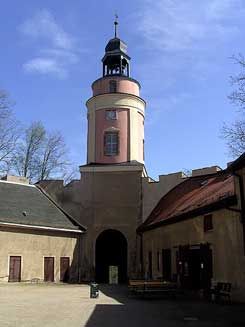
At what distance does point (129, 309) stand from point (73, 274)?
18.7 metres

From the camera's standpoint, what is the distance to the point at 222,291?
17.2 meters

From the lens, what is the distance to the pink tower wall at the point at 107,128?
123 ft

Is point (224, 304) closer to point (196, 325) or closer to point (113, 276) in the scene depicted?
point (196, 325)

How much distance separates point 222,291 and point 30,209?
18.9m

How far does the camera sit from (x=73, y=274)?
33.2 m

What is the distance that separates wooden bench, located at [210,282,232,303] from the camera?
16.8m

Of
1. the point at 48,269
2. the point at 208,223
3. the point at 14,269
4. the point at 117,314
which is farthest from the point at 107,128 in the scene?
the point at 117,314

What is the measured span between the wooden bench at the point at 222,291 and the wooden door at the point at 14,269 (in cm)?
1588

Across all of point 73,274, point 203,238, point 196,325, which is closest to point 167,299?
point 203,238

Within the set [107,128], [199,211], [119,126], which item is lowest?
[199,211]

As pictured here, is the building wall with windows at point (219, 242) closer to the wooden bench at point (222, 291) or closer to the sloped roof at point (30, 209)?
the wooden bench at point (222, 291)

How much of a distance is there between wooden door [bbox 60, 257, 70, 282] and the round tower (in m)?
8.80

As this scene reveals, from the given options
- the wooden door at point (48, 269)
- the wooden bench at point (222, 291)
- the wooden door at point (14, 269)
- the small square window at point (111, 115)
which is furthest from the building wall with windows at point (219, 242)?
the small square window at point (111, 115)

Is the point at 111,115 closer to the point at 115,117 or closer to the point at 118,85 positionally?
the point at 115,117
